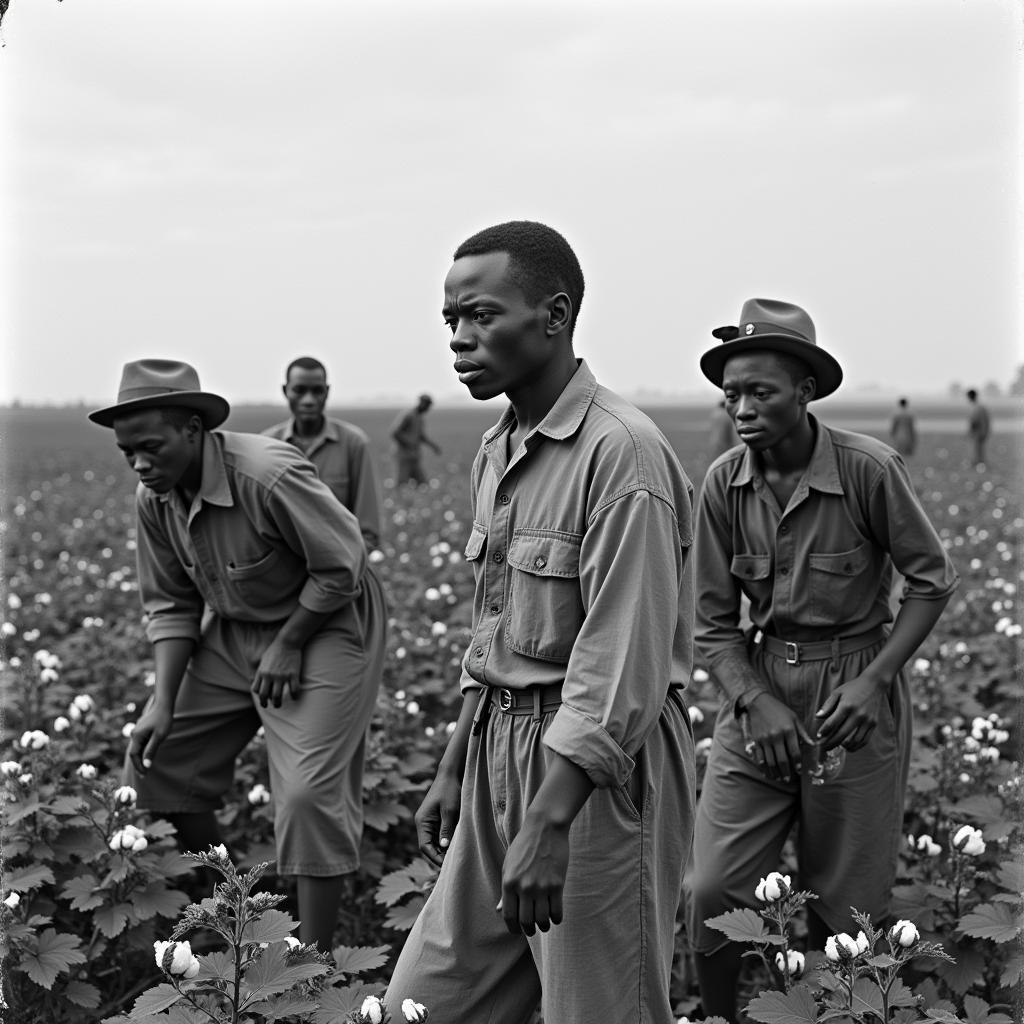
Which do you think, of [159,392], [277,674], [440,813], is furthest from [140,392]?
[440,813]

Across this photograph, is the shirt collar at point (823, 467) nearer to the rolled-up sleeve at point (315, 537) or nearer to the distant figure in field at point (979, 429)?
the rolled-up sleeve at point (315, 537)

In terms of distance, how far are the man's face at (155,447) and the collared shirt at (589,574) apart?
1490 millimetres

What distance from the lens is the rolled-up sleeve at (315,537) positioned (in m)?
3.98

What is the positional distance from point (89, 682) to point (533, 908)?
5578 millimetres

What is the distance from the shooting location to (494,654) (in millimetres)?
2555

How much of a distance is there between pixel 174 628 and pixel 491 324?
2220 mm

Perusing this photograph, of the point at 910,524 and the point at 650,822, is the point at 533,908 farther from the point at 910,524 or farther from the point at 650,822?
the point at 910,524

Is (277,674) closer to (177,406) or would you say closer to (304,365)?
(177,406)

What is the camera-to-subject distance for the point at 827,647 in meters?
3.57

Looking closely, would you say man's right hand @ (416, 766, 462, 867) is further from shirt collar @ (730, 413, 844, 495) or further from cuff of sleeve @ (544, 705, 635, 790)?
shirt collar @ (730, 413, 844, 495)

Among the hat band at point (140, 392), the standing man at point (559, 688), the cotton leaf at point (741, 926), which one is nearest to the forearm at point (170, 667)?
the hat band at point (140, 392)

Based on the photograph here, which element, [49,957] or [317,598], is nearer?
[49,957]

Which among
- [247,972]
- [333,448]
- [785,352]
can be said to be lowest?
[247,972]

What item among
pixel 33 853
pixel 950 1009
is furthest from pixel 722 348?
pixel 33 853
